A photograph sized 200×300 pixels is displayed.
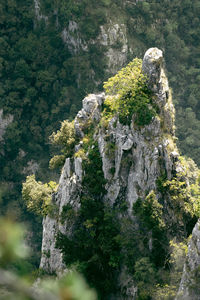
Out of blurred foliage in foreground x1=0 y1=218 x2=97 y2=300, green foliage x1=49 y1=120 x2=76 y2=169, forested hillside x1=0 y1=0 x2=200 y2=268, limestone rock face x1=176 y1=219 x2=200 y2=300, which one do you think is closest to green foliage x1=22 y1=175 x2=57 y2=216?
green foliage x1=49 y1=120 x2=76 y2=169

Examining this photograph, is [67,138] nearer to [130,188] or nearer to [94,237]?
[130,188]

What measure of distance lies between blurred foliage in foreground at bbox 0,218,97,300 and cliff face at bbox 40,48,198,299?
1810 centimetres

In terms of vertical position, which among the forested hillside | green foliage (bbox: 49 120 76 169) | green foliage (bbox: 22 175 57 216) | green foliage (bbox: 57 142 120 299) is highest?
the forested hillside

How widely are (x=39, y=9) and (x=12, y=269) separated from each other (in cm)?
7010

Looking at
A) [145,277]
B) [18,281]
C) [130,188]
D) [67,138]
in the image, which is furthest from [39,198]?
[18,281]

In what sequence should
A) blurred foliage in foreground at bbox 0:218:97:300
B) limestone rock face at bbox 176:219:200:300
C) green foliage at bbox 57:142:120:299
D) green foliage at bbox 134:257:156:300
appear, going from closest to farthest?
blurred foliage in foreground at bbox 0:218:97:300 < limestone rock face at bbox 176:219:200:300 < green foliage at bbox 134:257:156:300 < green foliage at bbox 57:142:120:299

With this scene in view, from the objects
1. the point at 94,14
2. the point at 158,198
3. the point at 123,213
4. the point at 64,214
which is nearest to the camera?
the point at 158,198

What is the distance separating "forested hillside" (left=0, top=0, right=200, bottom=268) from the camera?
65312 mm

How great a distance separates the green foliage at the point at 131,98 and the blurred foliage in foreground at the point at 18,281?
1941 cm

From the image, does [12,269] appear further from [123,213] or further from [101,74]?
[101,74]

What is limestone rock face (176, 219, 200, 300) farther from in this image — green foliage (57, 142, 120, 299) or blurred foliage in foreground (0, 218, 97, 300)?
blurred foliage in foreground (0, 218, 97, 300)

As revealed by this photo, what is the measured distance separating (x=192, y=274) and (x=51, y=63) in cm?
5727

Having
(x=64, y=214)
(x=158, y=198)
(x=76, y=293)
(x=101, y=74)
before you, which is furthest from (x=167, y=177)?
(x=101, y=74)

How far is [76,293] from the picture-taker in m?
4.49
